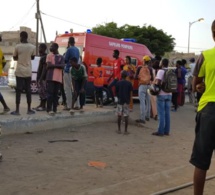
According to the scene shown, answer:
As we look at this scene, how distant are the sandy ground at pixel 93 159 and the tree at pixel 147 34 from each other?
Answer: 32521 mm

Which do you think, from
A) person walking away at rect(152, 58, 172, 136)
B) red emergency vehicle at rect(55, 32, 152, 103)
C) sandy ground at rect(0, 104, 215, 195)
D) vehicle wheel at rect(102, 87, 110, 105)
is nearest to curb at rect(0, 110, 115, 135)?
sandy ground at rect(0, 104, 215, 195)

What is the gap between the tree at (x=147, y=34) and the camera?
40312mm

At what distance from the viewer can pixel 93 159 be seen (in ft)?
18.9

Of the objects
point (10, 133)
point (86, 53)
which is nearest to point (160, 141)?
point (10, 133)

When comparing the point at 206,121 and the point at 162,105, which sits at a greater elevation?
the point at 206,121

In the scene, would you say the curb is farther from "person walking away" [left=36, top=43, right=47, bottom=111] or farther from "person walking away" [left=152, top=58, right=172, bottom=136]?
"person walking away" [left=152, top=58, right=172, bottom=136]

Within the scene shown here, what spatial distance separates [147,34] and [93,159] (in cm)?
3702

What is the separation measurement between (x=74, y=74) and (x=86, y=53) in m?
3.52

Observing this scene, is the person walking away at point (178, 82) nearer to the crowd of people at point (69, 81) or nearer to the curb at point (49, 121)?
the crowd of people at point (69, 81)

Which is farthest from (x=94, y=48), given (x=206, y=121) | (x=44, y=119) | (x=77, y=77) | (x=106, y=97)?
(x=206, y=121)

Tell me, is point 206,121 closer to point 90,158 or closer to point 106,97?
point 90,158

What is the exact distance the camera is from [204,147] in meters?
3.41

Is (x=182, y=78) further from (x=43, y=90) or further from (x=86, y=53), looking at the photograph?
(x=43, y=90)

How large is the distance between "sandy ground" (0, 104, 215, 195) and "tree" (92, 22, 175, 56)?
32.5 metres
